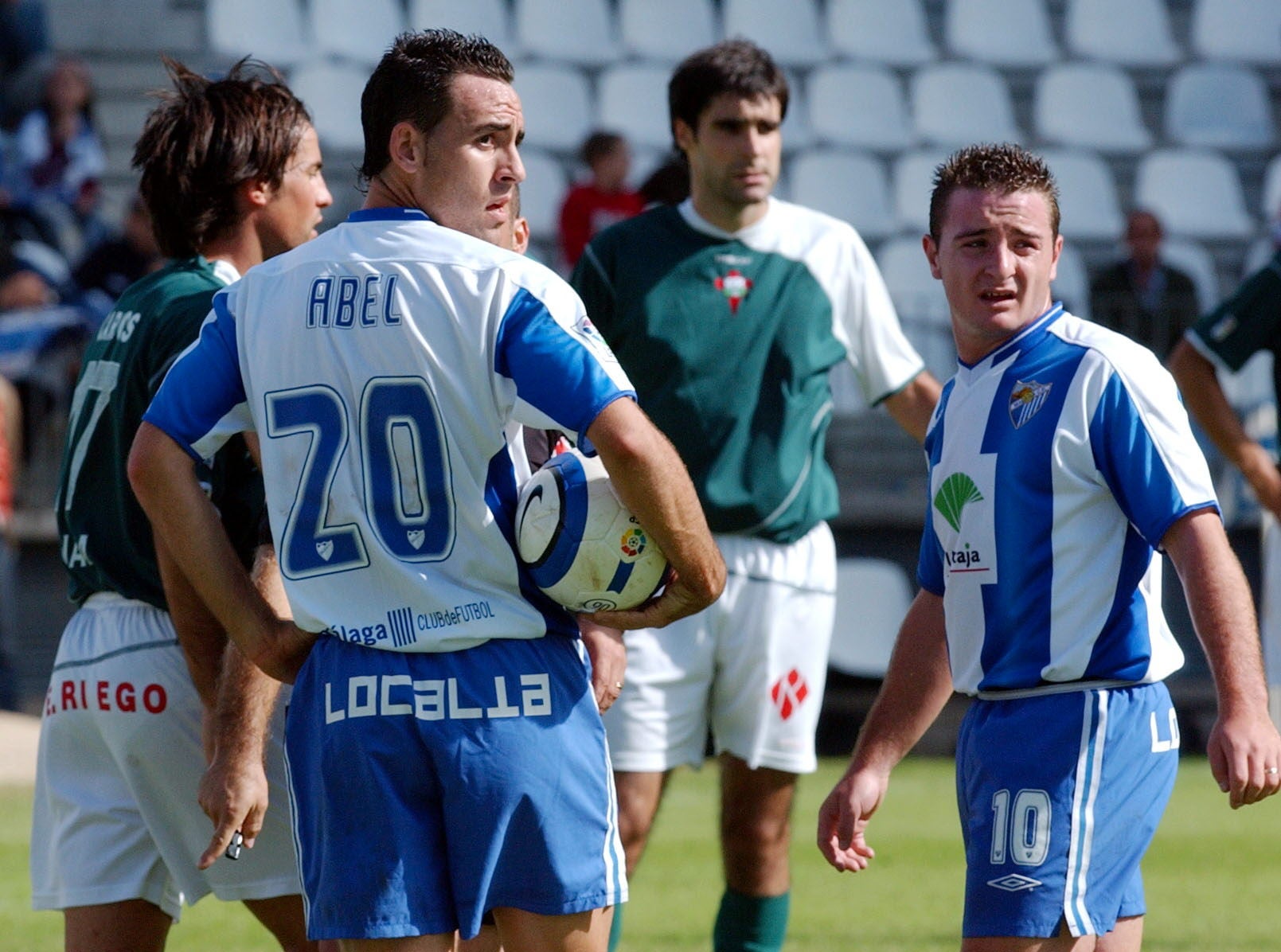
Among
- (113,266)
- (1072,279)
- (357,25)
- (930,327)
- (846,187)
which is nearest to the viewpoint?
(930,327)

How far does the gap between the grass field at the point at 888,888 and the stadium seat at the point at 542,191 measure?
5.55m

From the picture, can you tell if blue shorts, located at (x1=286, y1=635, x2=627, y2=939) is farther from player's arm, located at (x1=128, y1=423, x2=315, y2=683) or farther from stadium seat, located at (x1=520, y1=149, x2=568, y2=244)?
stadium seat, located at (x1=520, y1=149, x2=568, y2=244)

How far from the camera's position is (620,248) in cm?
500

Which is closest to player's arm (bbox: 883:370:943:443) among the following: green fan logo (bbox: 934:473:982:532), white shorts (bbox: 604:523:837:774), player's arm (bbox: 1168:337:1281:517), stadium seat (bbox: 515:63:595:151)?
white shorts (bbox: 604:523:837:774)

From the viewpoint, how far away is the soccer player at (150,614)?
→ 11.5ft

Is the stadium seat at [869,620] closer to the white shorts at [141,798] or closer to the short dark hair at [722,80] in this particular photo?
the short dark hair at [722,80]

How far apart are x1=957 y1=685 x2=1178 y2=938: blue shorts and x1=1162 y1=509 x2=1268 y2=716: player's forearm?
0.78 ft

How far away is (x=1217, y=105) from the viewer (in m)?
14.5

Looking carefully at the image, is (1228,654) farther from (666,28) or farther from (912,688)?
(666,28)

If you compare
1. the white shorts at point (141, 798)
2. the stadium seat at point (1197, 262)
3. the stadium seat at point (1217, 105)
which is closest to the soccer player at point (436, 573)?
the white shorts at point (141, 798)

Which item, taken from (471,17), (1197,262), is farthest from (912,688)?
(471,17)

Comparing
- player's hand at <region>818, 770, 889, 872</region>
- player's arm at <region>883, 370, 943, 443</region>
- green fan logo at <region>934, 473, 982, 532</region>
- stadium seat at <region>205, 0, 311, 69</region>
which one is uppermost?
stadium seat at <region>205, 0, 311, 69</region>

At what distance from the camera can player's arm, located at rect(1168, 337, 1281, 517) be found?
17.0ft

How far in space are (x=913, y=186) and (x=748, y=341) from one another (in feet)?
30.0
